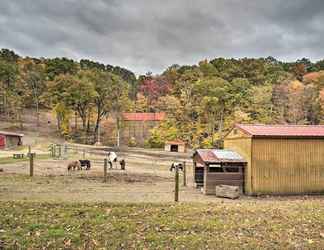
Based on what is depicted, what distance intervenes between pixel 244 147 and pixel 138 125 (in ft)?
173

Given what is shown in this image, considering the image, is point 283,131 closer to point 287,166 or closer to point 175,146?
point 287,166

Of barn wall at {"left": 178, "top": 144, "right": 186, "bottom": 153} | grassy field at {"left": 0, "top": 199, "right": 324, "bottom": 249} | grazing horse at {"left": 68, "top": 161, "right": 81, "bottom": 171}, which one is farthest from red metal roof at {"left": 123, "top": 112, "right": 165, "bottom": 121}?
grassy field at {"left": 0, "top": 199, "right": 324, "bottom": 249}

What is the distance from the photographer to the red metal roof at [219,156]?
2022 centimetres

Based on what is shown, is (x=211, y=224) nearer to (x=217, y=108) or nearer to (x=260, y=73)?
(x=217, y=108)

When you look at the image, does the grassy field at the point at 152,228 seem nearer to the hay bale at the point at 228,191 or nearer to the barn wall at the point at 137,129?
the hay bale at the point at 228,191

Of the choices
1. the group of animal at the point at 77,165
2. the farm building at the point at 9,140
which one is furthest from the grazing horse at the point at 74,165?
the farm building at the point at 9,140

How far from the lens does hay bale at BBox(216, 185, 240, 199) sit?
18.2 meters

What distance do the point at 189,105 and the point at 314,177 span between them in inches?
1734

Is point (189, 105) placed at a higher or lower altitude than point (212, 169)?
higher

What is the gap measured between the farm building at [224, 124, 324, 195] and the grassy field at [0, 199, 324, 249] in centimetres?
984

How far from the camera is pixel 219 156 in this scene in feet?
67.9

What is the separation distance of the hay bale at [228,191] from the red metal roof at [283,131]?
11.6 ft

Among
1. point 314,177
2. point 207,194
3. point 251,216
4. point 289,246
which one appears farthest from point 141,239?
point 314,177

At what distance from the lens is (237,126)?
22.5 m
